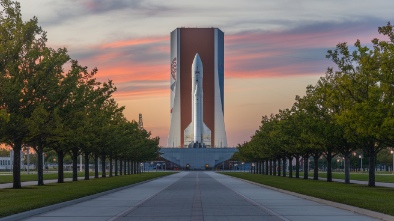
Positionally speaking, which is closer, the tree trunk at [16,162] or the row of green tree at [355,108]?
the row of green tree at [355,108]

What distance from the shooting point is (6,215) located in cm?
2462

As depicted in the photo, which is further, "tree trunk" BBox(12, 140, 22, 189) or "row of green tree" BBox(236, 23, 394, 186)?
"tree trunk" BBox(12, 140, 22, 189)

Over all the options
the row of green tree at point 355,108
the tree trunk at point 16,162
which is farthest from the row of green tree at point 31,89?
the row of green tree at point 355,108

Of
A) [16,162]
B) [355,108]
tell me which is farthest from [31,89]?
[355,108]

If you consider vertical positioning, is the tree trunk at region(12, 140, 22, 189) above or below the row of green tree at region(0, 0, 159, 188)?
below

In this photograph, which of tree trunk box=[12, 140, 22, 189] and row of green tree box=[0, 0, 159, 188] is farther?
tree trunk box=[12, 140, 22, 189]

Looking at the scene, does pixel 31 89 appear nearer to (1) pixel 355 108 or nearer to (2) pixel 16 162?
(2) pixel 16 162

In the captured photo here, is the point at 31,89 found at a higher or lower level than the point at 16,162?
higher

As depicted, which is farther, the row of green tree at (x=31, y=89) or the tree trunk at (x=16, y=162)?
the tree trunk at (x=16, y=162)

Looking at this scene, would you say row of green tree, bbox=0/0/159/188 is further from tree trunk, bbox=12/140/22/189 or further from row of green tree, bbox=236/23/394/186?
row of green tree, bbox=236/23/394/186

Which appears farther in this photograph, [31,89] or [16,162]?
[16,162]

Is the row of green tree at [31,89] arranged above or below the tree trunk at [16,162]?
above

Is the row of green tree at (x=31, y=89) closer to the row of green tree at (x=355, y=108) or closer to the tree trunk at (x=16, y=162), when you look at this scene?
the tree trunk at (x=16, y=162)

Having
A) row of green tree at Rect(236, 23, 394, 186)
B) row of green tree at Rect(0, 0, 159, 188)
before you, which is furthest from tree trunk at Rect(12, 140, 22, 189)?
row of green tree at Rect(236, 23, 394, 186)
